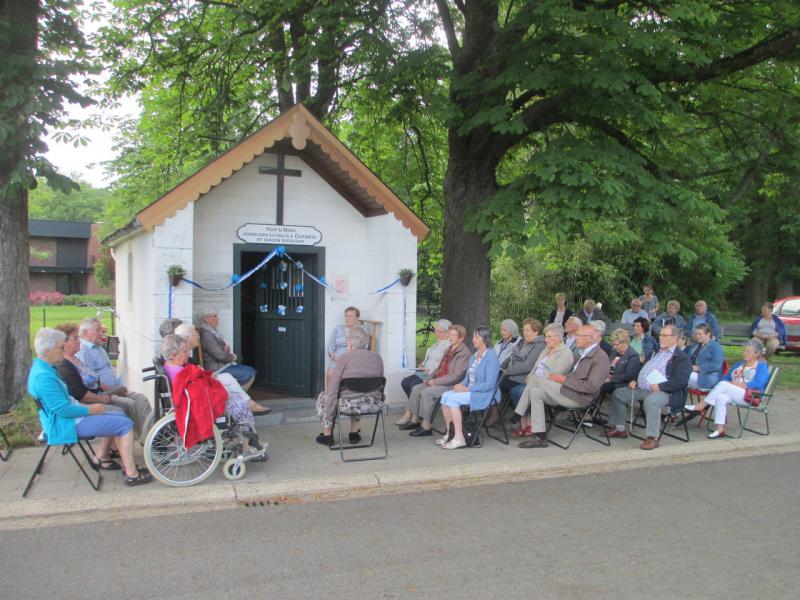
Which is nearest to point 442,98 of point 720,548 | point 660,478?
point 660,478

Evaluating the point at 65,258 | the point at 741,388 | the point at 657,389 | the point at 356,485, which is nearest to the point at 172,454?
the point at 356,485

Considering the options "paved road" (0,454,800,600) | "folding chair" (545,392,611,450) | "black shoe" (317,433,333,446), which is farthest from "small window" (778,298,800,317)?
"black shoe" (317,433,333,446)

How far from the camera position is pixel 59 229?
173 ft

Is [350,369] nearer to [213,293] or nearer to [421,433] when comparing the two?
[421,433]

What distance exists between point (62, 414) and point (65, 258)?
5422 centimetres

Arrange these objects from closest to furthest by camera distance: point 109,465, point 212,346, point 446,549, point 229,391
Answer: point 446,549
point 109,465
point 229,391
point 212,346

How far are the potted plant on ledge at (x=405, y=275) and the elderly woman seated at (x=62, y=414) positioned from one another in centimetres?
434

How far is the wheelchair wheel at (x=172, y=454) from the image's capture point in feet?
19.3

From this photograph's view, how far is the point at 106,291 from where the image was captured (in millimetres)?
54031

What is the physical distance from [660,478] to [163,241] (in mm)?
6053

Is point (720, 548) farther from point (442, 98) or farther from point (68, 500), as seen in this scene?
point (442, 98)

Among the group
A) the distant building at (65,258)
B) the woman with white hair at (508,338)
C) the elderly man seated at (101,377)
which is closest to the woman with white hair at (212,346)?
the elderly man seated at (101,377)

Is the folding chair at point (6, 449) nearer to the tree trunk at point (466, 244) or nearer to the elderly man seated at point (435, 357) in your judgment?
the elderly man seated at point (435, 357)

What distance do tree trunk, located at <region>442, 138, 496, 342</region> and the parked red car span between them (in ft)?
34.1
